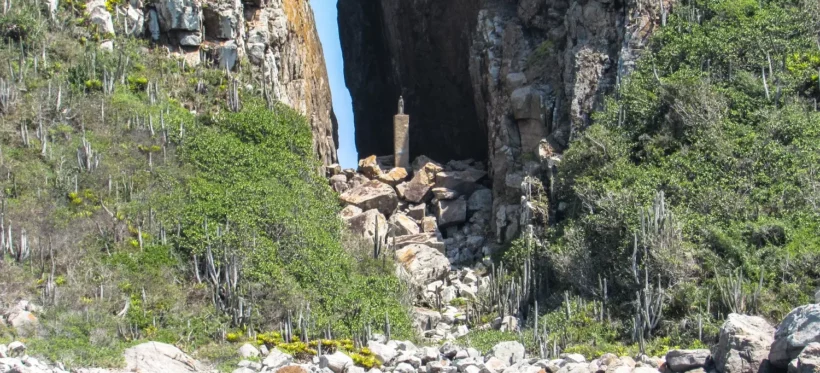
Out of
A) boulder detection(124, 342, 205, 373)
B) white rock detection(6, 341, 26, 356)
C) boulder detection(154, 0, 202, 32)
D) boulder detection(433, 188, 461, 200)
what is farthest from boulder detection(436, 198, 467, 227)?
white rock detection(6, 341, 26, 356)

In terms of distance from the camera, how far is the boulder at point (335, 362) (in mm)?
22073

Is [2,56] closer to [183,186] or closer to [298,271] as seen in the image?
[183,186]

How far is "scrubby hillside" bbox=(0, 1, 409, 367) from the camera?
93.0 feet

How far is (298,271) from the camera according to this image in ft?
106

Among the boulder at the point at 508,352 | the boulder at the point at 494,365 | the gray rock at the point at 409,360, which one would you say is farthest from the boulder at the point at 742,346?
the gray rock at the point at 409,360

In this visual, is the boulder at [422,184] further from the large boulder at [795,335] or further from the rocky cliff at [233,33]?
the large boulder at [795,335]

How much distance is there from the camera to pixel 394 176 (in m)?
45.2

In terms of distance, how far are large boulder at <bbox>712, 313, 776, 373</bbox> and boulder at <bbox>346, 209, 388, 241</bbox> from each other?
21902 millimetres

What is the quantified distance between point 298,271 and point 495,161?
1183 centimetres

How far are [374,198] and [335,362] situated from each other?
68.0 ft

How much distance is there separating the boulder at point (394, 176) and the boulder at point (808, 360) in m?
29.8

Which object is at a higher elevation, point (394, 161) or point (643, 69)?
point (643, 69)

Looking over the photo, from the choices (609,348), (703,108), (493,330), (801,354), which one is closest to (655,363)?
(801,354)

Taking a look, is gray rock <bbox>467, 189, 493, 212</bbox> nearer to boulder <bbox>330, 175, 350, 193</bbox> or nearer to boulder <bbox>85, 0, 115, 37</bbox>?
boulder <bbox>330, 175, 350, 193</bbox>
